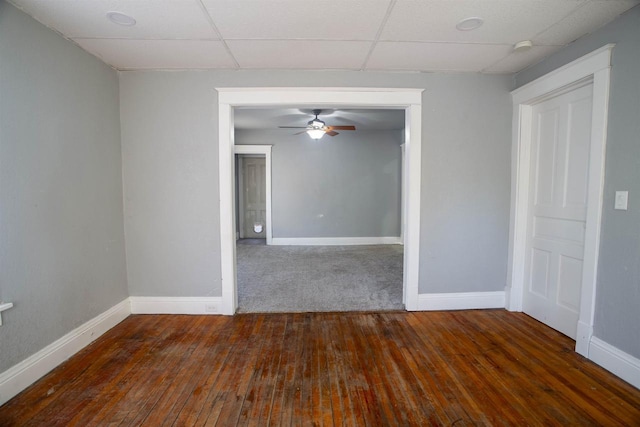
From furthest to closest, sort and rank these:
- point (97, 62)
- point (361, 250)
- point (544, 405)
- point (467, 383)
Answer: point (361, 250) < point (97, 62) < point (467, 383) < point (544, 405)

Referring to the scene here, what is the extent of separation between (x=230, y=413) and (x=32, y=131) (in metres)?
2.16

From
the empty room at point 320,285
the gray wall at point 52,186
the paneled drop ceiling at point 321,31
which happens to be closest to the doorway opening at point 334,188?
the empty room at point 320,285

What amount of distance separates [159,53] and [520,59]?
3081mm

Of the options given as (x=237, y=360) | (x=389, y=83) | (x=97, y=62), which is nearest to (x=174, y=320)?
(x=237, y=360)

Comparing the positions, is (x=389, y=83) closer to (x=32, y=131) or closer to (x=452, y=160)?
(x=452, y=160)

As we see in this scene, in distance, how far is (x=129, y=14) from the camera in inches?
72.3

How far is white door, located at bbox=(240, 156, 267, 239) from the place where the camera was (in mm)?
7141

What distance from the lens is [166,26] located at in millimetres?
1979

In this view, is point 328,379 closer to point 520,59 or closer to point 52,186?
point 52,186

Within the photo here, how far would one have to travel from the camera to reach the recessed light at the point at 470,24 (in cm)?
191

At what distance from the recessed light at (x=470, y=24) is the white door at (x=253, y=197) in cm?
565

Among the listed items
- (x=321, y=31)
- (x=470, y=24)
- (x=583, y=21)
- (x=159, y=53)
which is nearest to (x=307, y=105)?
(x=321, y=31)

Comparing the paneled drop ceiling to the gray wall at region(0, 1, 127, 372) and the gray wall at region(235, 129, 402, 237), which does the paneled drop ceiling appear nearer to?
the gray wall at region(0, 1, 127, 372)

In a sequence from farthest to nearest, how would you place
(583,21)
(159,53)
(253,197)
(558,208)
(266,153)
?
1. (253,197)
2. (266,153)
3. (558,208)
4. (159,53)
5. (583,21)
